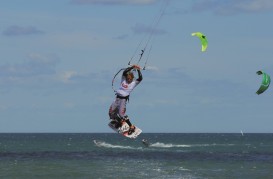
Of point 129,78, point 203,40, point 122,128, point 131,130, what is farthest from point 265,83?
point 122,128

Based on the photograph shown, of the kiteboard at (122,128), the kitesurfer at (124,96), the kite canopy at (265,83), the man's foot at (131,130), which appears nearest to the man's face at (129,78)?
the kitesurfer at (124,96)

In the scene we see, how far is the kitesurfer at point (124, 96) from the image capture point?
2438cm

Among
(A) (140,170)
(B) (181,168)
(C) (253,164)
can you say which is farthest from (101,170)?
(C) (253,164)

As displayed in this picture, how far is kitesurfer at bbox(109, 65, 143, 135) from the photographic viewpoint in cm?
2438

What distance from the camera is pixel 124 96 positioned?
24.9 m

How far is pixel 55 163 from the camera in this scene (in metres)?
71.7

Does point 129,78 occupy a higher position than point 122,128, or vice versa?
point 129,78

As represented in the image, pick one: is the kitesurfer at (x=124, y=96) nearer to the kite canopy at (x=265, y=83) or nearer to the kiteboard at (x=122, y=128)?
the kiteboard at (x=122, y=128)

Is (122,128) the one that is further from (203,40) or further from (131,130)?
(203,40)

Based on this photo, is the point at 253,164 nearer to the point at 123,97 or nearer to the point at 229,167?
the point at 229,167

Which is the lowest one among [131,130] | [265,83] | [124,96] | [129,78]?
[131,130]

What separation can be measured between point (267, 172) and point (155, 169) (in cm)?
961

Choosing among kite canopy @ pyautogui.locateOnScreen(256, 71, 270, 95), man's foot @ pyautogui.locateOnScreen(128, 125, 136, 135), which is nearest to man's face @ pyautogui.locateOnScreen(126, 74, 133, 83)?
man's foot @ pyautogui.locateOnScreen(128, 125, 136, 135)

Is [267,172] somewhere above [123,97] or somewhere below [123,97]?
above
